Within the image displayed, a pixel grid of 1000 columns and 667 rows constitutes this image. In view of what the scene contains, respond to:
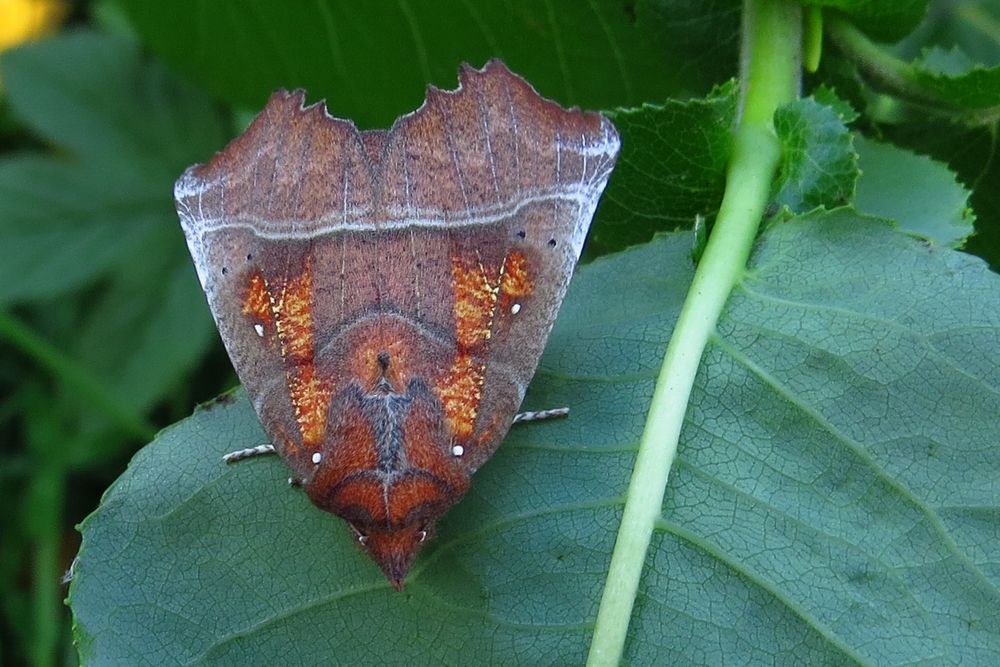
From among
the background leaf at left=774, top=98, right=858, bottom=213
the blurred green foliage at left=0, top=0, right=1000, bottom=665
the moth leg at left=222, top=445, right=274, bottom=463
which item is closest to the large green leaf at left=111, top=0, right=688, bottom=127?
the blurred green foliage at left=0, top=0, right=1000, bottom=665

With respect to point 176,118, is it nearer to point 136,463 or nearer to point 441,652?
point 136,463

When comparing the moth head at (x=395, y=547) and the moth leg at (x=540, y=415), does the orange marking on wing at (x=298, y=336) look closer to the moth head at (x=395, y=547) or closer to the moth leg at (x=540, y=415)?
the moth head at (x=395, y=547)

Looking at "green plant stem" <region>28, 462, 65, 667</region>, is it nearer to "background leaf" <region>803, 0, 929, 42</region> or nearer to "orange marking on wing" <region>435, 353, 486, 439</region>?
"orange marking on wing" <region>435, 353, 486, 439</region>

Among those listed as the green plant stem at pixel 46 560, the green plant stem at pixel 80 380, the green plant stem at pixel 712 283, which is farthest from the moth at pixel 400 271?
the green plant stem at pixel 46 560

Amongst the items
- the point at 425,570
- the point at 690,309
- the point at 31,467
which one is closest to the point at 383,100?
the point at 690,309

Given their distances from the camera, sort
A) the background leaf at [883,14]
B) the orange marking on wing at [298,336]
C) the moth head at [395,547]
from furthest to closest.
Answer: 1. the background leaf at [883,14]
2. the orange marking on wing at [298,336]
3. the moth head at [395,547]

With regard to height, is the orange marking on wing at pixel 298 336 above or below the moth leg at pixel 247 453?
above

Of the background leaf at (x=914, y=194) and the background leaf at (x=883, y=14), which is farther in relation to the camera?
the background leaf at (x=883, y=14)

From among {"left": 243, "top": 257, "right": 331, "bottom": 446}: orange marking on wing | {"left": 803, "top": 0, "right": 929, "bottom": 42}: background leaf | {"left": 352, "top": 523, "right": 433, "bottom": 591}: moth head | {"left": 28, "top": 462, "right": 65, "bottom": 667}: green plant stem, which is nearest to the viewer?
{"left": 352, "top": 523, "right": 433, "bottom": 591}: moth head
